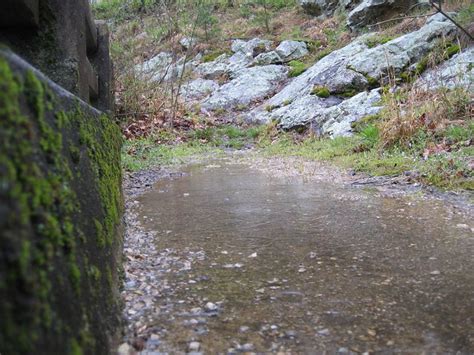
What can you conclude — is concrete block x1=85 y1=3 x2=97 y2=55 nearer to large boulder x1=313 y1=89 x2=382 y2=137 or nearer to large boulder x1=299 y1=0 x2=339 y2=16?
large boulder x1=313 y1=89 x2=382 y2=137

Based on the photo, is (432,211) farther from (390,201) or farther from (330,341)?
(330,341)

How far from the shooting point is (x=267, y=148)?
322 inches

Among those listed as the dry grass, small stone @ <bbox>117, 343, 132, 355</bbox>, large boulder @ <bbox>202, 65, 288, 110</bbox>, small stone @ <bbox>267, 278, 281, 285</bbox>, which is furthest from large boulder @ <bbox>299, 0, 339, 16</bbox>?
small stone @ <bbox>117, 343, 132, 355</bbox>

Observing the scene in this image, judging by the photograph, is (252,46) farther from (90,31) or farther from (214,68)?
(90,31)

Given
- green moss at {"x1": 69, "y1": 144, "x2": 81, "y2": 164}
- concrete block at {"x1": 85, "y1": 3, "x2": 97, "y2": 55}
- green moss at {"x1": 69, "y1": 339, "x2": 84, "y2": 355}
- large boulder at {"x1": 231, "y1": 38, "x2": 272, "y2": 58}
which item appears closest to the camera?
green moss at {"x1": 69, "y1": 339, "x2": 84, "y2": 355}

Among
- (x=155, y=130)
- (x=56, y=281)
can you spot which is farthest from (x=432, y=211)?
(x=155, y=130)

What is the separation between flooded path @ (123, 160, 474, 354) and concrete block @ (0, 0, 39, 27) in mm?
1078

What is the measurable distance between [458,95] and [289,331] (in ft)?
18.0

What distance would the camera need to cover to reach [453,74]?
696 cm

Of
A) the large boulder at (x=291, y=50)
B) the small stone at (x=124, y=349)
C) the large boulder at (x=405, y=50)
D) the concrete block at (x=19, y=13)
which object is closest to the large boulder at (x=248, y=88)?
the large boulder at (x=291, y=50)

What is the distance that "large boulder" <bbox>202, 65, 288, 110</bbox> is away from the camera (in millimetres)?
12734

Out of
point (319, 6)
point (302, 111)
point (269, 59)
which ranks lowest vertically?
point (302, 111)

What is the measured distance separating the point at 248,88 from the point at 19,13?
11.7m

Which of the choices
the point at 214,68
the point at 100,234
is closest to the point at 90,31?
the point at 100,234
